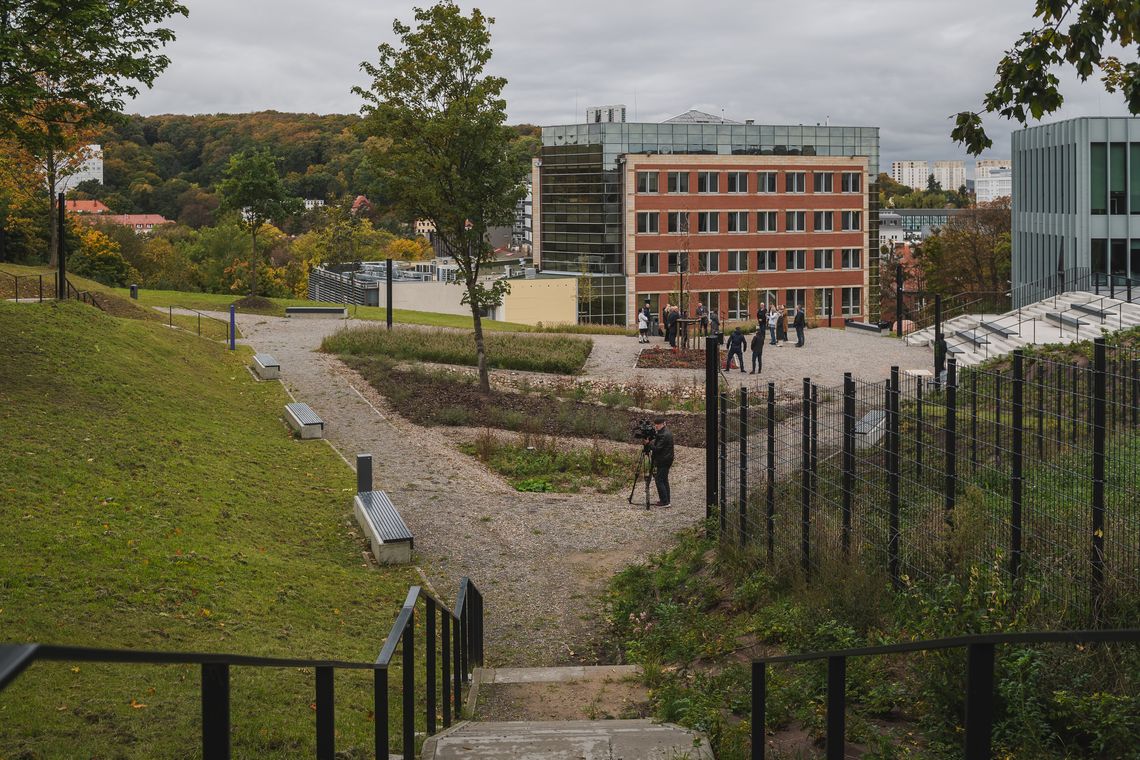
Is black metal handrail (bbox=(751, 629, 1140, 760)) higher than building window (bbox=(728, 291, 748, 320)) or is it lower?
lower

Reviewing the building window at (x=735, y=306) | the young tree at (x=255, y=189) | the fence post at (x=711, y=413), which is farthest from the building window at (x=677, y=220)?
the fence post at (x=711, y=413)

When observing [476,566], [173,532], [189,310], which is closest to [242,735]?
[173,532]

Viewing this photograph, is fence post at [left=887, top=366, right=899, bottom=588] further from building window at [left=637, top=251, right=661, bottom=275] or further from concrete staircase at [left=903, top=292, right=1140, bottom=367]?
building window at [left=637, top=251, right=661, bottom=275]

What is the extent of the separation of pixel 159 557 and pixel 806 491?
6323 mm

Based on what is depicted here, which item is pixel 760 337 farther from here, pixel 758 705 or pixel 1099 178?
pixel 758 705

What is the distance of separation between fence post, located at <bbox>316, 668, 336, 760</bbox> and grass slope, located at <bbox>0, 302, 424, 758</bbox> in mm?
628

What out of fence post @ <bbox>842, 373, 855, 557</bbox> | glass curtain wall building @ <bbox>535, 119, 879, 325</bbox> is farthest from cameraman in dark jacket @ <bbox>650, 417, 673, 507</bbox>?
glass curtain wall building @ <bbox>535, 119, 879, 325</bbox>

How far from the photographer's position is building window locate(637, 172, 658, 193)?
259ft

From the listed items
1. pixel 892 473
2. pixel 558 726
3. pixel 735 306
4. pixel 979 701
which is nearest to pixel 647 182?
pixel 735 306

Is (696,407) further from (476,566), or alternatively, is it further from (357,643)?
(357,643)

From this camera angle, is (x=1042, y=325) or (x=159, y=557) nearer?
(x=159, y=557)

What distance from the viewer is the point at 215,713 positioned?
2891 mm

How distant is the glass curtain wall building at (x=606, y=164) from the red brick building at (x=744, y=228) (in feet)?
3.69

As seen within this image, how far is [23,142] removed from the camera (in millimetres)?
20109
